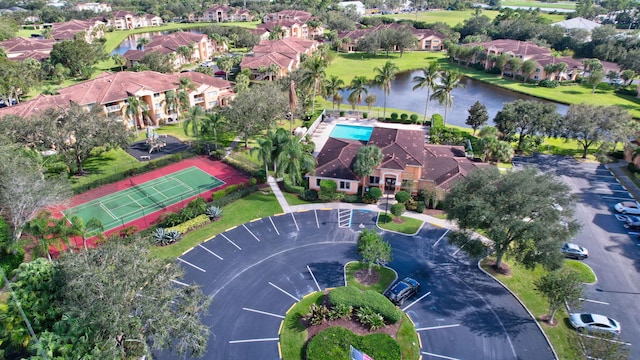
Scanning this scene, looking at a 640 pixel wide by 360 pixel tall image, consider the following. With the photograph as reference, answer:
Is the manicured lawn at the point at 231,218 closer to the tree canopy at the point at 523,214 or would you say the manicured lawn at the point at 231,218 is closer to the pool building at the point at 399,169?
the pool building at the point at 399,169

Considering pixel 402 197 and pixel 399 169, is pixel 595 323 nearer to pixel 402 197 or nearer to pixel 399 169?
pixel 402 197

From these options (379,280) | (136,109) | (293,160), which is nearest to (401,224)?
(379,280)

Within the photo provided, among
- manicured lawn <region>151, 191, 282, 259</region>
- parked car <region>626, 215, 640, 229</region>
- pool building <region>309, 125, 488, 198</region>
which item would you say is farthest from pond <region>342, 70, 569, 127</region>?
manicured lawn <region>151, 191, 282, 259</region>

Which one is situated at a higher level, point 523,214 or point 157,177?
point 523,214

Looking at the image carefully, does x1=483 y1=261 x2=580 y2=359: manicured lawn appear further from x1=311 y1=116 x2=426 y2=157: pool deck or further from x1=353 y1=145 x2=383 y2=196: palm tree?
x1=311 y1=116 x2=426 y2=157: pool deck

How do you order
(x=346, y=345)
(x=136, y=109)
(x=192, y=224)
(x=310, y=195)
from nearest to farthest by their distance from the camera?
(x=346, y=345)
(x=192, y=224)
(x=310, y=195)
(x=136, y=109)

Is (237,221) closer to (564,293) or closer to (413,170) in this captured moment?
(413,170)

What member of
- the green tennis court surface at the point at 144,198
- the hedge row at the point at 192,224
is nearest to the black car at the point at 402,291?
the hedge row at the point at 192,224
